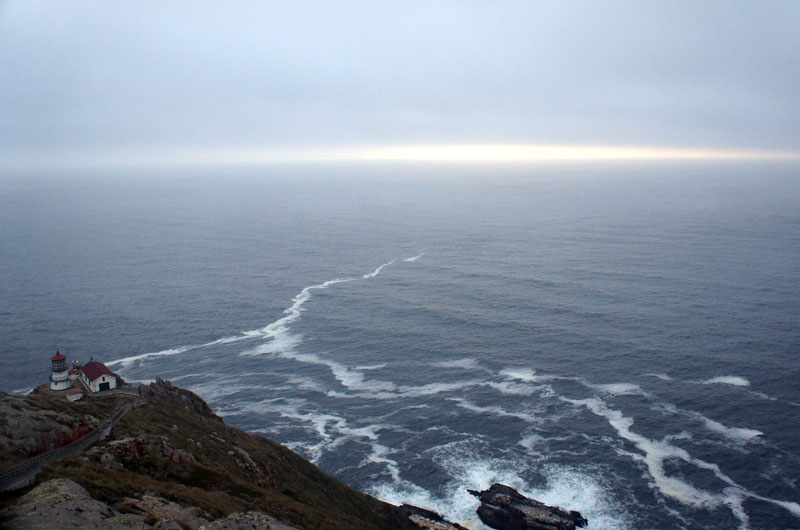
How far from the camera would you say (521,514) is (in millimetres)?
60719

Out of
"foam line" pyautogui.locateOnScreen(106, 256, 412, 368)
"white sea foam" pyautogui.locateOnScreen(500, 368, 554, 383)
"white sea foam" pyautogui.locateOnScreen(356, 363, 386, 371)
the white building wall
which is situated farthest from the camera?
"foam line" pyautogui.locateOnScreen(106, 256, 412, 368)

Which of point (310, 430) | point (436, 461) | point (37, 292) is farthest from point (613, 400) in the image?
point (37, 292)

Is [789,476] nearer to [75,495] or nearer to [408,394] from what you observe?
[408,394]

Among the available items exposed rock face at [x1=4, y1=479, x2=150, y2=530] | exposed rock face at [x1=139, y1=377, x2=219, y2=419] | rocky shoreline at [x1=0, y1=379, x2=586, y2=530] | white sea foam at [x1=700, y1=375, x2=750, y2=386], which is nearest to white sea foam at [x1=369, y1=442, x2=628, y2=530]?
rocky shoreline at [x1=0, y1=379, x2=586, y2=530]

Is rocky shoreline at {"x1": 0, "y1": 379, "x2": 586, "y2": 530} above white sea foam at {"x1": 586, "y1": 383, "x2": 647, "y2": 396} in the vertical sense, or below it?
above

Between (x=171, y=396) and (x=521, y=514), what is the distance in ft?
139

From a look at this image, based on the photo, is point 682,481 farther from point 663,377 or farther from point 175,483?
point 175,483

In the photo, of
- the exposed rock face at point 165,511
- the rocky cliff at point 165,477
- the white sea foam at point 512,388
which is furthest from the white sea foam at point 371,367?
the exposed rock face at point 165,511

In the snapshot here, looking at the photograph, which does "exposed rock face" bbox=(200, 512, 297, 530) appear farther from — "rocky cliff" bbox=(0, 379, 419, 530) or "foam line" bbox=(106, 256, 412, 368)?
"foam line" bbox=(106, 256, 412, 368)

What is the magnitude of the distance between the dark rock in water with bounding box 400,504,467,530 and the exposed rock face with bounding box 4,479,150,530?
33596mm

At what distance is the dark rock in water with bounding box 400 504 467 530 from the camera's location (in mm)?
58656

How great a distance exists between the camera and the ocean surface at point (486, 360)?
223ft

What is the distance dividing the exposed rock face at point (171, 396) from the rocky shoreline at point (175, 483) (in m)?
0.15

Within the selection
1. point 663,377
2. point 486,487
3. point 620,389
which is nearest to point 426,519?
point 486,487
